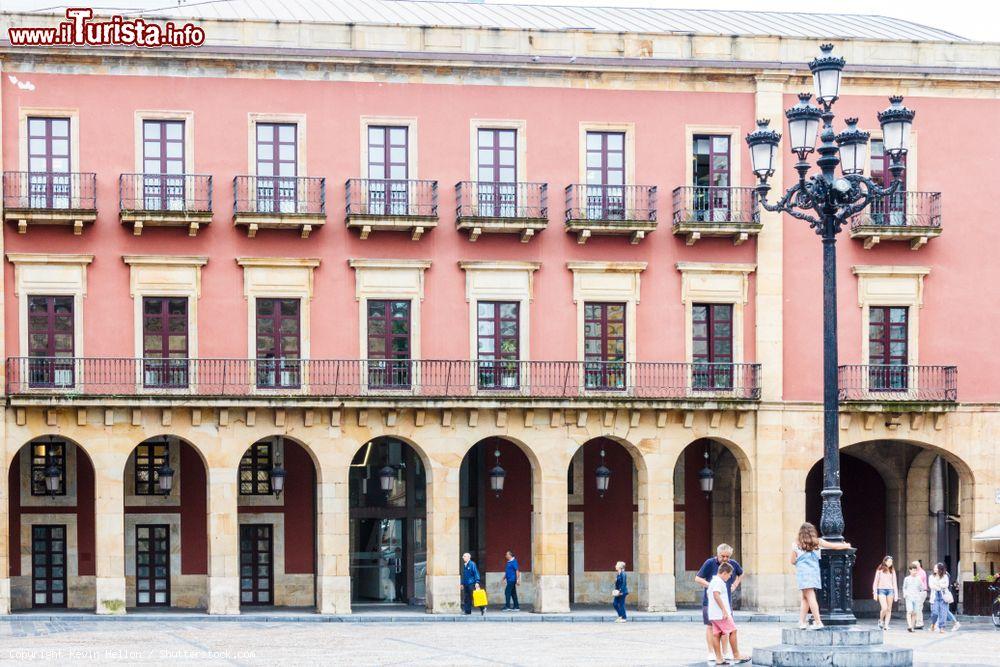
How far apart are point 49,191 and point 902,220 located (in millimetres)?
18078

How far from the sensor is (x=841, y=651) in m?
23.0

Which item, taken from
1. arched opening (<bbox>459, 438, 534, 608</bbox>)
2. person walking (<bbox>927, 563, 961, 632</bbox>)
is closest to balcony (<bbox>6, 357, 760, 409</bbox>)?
arched opening (<bbox>459, 438, 534, 608</bbox>)

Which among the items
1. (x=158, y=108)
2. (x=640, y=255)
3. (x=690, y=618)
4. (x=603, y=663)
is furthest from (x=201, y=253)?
(x=603, y=663)

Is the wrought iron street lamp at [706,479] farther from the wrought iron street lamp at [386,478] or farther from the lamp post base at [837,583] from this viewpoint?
the lamp post base at [837,583]

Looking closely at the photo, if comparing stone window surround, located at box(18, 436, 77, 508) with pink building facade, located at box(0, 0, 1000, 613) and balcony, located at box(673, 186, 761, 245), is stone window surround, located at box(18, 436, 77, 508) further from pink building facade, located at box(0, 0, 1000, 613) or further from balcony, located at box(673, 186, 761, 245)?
balcony, located at box(673, 186, 761, 245)

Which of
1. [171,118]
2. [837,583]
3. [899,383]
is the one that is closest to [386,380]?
[171,118]

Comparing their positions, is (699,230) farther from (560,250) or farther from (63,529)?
(63,529)

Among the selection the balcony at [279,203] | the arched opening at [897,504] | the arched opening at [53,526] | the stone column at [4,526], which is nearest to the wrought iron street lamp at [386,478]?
the balcony at [279,203]

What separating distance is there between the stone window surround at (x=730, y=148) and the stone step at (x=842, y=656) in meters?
18.1

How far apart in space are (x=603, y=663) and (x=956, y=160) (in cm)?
1869

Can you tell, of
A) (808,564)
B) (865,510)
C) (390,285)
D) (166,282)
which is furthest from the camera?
(865,510)

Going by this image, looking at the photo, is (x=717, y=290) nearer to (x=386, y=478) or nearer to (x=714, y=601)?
(x=386, y=478)

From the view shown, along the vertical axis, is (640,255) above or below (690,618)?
above

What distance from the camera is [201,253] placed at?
38281 mm
